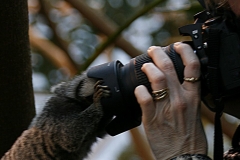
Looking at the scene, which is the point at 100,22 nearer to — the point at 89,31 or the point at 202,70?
the point at 89,31

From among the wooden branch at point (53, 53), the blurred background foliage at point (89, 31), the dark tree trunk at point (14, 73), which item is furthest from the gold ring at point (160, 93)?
the wooden branch at point (53, 53)

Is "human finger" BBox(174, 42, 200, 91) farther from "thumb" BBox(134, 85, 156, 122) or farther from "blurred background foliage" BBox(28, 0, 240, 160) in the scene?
"blurred background foliage" BBox(28, 0, 240, 160)

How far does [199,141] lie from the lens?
3.08 feet

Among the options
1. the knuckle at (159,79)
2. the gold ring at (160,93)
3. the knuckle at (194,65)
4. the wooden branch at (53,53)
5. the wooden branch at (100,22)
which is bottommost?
the wooden branch at (53,53)

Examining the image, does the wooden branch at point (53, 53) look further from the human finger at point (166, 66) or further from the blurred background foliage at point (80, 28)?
the human finger at point (166, 66)

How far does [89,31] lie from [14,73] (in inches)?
76.0

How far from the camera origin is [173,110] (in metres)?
0.94

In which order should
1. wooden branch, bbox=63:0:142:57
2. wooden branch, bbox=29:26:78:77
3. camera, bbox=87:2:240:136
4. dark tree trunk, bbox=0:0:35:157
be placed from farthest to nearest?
wooden branch, bbox=29:26:78:77 → wooden branch, bbox=63:0:142:57 → dark tree trunk, bbox=0:0:35:157 → camera, bbox=87:2:240:136

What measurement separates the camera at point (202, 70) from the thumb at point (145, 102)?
0.03m

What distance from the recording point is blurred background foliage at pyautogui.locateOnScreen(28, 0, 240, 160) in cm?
216

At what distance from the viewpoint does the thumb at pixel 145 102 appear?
0.94 m

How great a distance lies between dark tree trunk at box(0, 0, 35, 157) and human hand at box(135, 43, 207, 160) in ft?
0.99

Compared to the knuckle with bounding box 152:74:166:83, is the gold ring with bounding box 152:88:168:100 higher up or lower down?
lower down

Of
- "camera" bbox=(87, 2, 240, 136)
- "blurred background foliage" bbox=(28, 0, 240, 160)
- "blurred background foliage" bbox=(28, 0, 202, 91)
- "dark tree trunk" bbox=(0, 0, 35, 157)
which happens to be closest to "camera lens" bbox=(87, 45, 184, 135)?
"camera" bbox=(87, 2, 240, 136)
